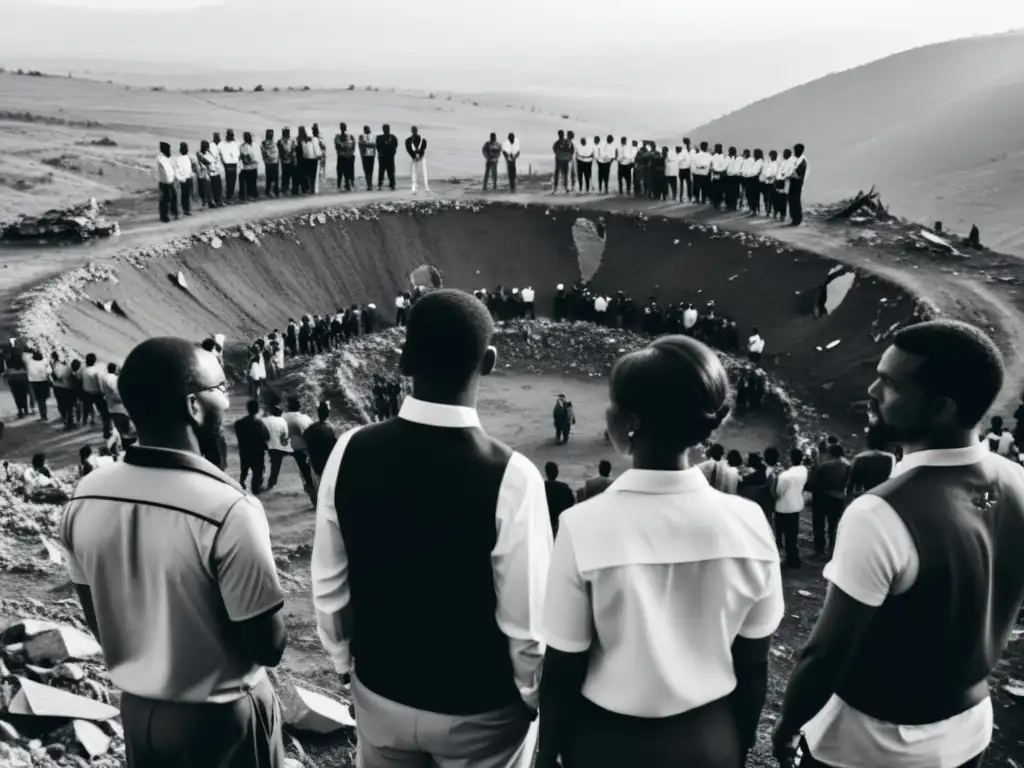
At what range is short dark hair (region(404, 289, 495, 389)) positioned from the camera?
3.08 meters

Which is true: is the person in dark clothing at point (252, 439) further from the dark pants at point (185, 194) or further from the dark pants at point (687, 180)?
the dark pants at point (687, 180)

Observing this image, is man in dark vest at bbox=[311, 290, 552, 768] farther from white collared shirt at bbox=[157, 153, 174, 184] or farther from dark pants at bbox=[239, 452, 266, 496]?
white collared shirt at bbox=[157, 153, 174, 184]

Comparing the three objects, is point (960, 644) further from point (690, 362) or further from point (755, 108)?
point (755, 108)

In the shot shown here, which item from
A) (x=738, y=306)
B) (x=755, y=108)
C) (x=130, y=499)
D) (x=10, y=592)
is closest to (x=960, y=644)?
(x=130, y=499)

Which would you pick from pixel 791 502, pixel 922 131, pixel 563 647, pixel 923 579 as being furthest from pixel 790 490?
pixel 922 131

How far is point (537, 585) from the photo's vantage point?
307 cm

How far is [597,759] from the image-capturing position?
2.76m

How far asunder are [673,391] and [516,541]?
2.50 ft

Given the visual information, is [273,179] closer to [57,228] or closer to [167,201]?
[167,201]

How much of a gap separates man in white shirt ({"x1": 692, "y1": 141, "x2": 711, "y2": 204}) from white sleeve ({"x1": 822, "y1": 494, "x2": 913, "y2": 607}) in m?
21.8

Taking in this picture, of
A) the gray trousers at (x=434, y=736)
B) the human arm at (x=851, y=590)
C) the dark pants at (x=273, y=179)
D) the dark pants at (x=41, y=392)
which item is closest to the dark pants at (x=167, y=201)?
the dark pants at (x=273, y=179)

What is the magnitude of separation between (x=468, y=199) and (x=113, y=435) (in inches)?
585

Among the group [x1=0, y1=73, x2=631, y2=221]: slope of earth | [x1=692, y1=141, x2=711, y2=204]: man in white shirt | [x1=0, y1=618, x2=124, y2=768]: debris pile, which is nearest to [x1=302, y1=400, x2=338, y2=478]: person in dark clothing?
[x1=0, y1=618, x2=124, y2=768]: debris pile

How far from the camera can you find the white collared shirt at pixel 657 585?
2.63 meters
